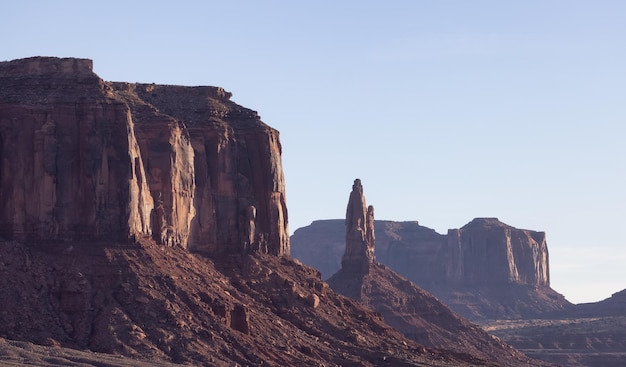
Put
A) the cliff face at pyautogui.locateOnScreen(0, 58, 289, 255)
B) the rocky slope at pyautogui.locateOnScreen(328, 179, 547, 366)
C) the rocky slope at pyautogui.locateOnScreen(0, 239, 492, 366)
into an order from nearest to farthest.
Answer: the rocky slope at pyautogui.locateOnScreen(0, 239, 492, 366) → the cliff face at pyautogui.locateOnScreen(0, 58, 289, 255) → the rocky slope at pyautogui.locateOnScreen(328, 179, 547, 366)

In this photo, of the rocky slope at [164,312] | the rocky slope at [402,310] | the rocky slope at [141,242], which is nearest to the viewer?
the rocky slope at [164,312]

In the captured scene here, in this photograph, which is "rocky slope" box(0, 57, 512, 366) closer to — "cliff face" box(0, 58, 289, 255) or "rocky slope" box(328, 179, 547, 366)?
"cliff face" box(0, 58, 289, 255)

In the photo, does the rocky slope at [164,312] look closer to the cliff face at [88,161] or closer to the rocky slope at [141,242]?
the rocky slope at [141,242]

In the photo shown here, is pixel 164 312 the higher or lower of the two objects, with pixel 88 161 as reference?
lower

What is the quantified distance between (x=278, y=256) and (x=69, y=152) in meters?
27.7

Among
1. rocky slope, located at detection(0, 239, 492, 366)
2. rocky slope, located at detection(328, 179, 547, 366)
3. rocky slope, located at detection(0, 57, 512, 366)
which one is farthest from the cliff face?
rocky slope, located at detection(328, 179, 547, 366)

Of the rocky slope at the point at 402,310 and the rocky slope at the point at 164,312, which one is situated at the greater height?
the rocky slope at the point at 402,310

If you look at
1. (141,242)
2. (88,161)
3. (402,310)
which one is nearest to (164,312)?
(141,242)

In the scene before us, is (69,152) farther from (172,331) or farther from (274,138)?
(274,138)

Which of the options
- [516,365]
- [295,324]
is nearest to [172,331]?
[295,324]

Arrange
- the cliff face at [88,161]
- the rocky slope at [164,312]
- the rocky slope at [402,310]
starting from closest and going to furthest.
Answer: the rocky slope at [164,312]
the cliff face at [88,161]
the rocky slope at [402,310]

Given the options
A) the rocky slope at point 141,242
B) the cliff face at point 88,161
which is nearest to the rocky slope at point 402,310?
the rocky slope at point 141,242

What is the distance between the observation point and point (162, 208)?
120688mm

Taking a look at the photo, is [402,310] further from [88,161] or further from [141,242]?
[88,161]
